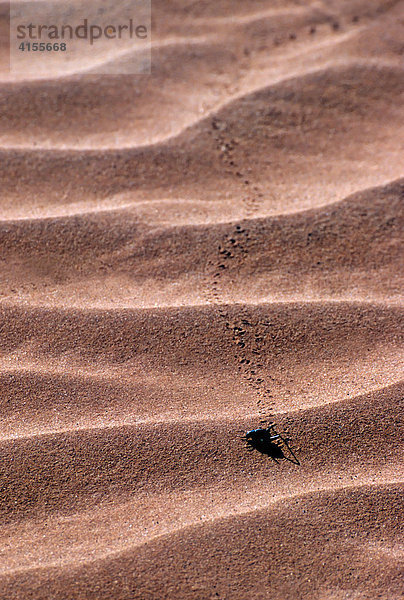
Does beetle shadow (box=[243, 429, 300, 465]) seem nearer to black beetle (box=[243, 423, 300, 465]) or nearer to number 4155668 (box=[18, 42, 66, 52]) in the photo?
black beetle (box=[243, 423, 300, 465])

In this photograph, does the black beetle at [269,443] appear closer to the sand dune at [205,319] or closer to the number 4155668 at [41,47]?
the sand dune at [205,319]

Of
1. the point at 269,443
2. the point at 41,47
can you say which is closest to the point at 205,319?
the point at 269,443

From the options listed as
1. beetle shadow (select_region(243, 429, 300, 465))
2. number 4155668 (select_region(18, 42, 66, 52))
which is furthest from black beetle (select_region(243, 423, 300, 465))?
number 4155668 (select_region(18, 42, 66, 52))

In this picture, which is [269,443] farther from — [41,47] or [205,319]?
[41,47]

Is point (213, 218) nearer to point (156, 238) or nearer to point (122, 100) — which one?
point (156, 238)

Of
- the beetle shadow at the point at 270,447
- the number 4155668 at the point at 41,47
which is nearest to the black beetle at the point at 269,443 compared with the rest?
the beetle shadow at the point at 270,447

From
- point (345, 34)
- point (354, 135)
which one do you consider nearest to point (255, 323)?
point (354, 135)
